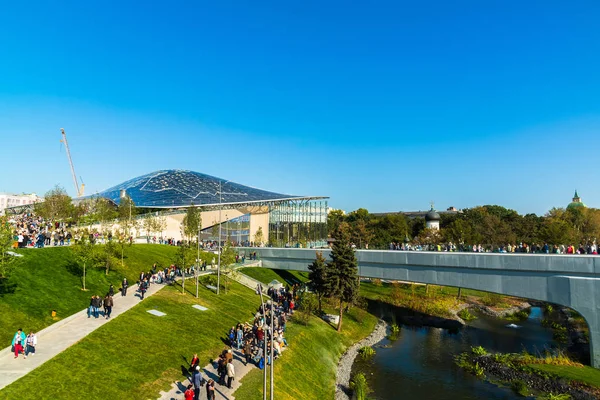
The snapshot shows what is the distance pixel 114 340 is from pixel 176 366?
3.81 m

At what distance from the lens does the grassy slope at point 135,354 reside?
53.4ft

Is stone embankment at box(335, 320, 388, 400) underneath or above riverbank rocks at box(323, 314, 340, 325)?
underneath

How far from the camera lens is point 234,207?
82.8 meters

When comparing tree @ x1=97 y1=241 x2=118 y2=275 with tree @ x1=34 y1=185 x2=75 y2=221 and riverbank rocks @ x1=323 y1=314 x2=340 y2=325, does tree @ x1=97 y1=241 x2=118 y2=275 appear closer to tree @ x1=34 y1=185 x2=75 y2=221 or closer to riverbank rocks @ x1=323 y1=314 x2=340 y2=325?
riverbank rocks @ x1=323 y1=314 x2=340 y2=325

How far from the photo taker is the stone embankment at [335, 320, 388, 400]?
956 inches

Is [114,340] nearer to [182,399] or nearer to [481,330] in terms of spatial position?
[182,399]

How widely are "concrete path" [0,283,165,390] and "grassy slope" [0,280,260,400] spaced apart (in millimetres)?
412

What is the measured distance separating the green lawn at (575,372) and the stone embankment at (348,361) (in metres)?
12.1

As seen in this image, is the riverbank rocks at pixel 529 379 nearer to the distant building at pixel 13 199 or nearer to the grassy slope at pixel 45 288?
the grassy slope at pixel 45 288

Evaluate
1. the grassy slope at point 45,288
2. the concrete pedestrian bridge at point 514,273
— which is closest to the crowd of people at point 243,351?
the grassy slope at point 45,288

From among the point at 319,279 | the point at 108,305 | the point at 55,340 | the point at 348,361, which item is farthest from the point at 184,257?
the point at 348,361

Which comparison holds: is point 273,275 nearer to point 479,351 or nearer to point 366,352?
point 366,352

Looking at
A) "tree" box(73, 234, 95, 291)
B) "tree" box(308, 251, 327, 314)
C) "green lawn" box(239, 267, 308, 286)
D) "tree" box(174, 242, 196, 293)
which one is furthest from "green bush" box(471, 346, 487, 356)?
"tree" box(73, 234, 95, 291)

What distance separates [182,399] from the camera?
671 inches
